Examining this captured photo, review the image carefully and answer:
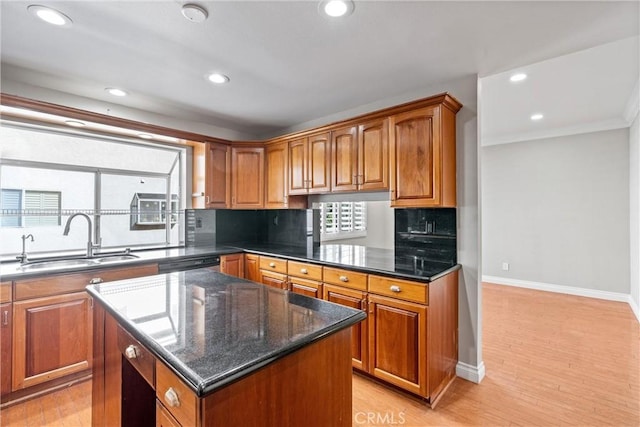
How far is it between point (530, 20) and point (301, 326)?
7.11ft

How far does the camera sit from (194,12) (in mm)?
1687

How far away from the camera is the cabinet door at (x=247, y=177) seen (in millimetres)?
3783

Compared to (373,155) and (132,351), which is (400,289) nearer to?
(373,155)

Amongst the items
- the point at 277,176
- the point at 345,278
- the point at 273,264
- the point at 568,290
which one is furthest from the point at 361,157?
the point at 568,290

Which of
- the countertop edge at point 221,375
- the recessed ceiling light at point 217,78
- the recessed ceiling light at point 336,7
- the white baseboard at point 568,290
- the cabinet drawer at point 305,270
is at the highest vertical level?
the recessed ceiling light at point 217,78

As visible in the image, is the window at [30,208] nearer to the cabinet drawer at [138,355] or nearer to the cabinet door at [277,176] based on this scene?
the cabinet door at [277,176]

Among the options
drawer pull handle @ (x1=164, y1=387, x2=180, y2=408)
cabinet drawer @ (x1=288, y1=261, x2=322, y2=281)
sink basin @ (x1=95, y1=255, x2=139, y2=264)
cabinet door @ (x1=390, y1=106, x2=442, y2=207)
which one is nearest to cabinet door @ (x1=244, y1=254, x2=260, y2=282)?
cabinet drawer @ (x1=288, y1=261, x2=322, y2=281)

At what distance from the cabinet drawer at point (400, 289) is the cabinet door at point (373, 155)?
32.5 inches

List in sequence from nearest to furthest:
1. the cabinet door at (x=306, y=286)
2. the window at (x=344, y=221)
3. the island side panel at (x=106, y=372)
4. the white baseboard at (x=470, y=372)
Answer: the island side panel at (x=106, y=372) → the white baseboard at (x=470, y=372) → the cabinet door at (x=306, y=286) → the window at (x=344, y=221)

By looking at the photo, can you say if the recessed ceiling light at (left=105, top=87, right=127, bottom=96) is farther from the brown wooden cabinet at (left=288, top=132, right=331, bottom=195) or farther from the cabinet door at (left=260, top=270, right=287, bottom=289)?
the cabinet door at (left=260, top=270, right=287, bottom=289)

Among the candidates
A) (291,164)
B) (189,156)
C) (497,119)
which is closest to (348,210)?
(291,164)

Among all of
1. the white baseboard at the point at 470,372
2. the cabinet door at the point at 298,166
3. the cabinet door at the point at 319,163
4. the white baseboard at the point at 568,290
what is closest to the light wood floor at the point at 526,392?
the white baseboard at the point at 470,372

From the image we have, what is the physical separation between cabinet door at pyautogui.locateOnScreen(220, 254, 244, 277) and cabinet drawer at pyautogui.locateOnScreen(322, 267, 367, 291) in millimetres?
1237

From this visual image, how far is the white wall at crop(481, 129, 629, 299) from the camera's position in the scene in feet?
14.7
